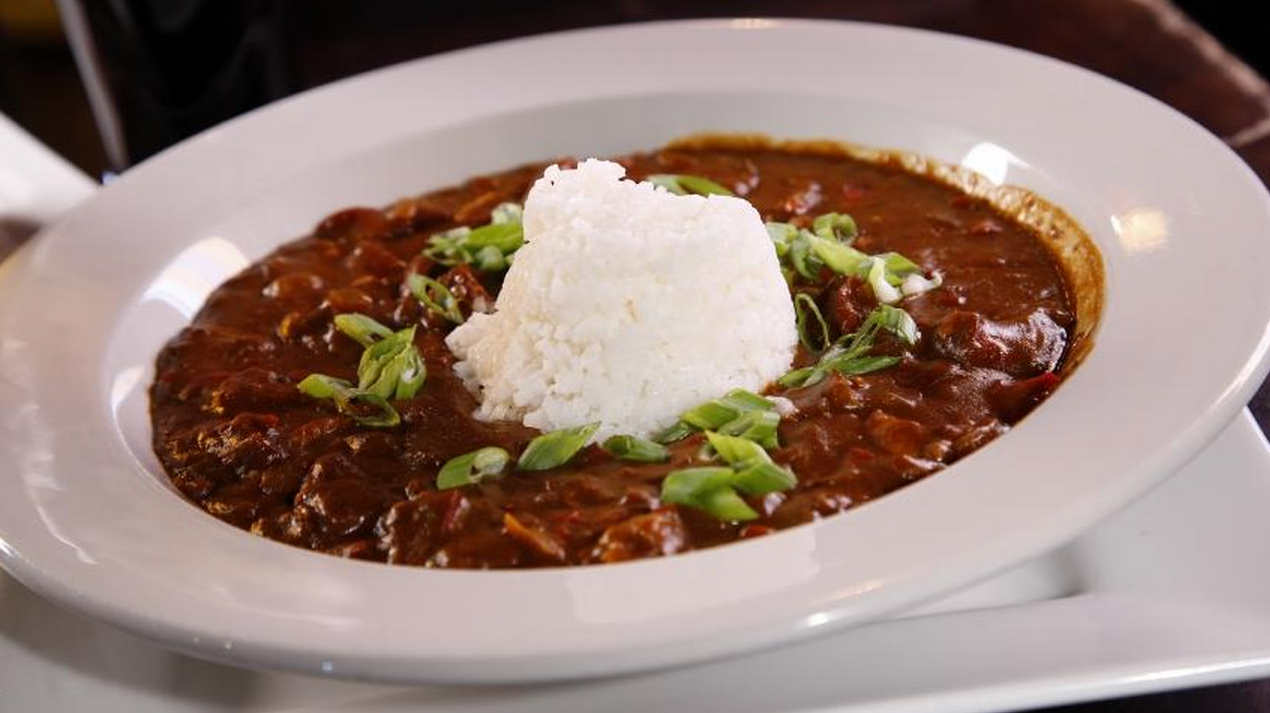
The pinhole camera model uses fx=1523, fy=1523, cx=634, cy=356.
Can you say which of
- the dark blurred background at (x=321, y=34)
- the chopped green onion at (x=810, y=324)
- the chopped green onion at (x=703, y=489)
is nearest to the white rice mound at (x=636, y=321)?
the chopped green onion at (x=810, y=324)

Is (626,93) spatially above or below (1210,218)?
below

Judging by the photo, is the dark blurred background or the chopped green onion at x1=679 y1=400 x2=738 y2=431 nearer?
the chopped green onion at x1=679 y1=400 x2=738 y2=431

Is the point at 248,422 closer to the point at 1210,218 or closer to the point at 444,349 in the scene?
the point at 444,349

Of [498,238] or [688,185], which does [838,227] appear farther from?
[498,238]

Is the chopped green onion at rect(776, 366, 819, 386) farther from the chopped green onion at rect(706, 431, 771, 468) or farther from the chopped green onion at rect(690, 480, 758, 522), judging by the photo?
the chopped green onion at rect(690, 480, 758, 522)

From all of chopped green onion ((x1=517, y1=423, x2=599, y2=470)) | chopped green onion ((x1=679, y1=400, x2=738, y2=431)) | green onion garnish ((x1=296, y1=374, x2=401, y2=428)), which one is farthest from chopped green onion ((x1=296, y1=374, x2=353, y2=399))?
chopped green onion ((x1=679, y1=400, x2=738, y2=431))

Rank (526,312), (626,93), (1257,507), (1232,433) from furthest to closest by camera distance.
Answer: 1. (626,93)
2. (526,312)
3. (1232,433)
4. (1257,507)

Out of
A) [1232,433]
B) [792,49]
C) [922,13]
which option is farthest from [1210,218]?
[922,13]
